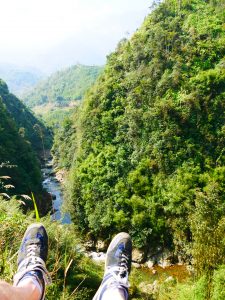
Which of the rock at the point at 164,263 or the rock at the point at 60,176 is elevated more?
the rock at the point at 60,176

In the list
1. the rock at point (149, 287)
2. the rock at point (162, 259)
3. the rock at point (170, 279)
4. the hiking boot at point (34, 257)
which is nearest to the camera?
the hiking boot at point (34, 257)

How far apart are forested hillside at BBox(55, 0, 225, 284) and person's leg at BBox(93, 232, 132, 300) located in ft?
79.2

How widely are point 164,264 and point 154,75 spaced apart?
65.4 ft

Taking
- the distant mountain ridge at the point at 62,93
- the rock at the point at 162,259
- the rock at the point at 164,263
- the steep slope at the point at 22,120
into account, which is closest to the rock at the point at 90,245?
the rock at the point at 162,259

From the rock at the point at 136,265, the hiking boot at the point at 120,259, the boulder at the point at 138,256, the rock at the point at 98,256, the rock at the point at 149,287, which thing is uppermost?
the hiking boot at the point at 120,259

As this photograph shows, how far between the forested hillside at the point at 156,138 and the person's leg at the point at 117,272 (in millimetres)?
24145

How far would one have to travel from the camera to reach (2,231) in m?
2.24

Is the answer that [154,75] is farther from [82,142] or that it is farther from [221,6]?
[221,6]

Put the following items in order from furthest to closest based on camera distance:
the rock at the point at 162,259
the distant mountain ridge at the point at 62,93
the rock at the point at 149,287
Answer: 1. the distant mountain ridge at the point at 62,93
2. the rock at the point at 162,259
3. the rock at the point at 149,287

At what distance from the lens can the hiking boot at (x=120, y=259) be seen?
2900 millimetres

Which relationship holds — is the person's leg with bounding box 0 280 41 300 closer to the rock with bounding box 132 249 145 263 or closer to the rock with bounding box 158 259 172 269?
the rock with bounding box 158 259 172 269

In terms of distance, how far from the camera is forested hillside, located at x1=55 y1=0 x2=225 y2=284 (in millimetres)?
31016

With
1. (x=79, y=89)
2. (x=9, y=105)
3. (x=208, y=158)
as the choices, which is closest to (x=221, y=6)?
(x=208, y=158)

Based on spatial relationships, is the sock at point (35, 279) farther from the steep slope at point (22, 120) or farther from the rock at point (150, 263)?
the steep slope at point (22, 120)
